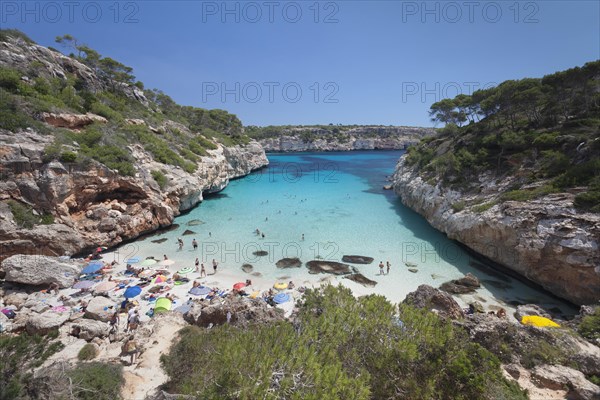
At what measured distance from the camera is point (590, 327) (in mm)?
9000

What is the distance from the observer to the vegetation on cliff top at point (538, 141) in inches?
620

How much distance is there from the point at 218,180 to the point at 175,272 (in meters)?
23.1

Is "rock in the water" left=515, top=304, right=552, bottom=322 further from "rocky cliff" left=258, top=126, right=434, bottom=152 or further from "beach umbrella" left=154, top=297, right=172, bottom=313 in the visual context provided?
"rocky cliff" left=258, top=126, right=434, bottom=152

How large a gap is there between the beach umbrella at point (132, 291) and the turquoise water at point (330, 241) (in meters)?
3.90

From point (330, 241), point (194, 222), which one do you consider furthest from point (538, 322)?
point (194, 222)

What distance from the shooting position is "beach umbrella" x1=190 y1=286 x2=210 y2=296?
13688 millimetres

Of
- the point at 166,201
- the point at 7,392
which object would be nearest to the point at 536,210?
the point at 7,392

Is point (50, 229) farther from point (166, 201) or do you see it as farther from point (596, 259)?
point (596, 259)

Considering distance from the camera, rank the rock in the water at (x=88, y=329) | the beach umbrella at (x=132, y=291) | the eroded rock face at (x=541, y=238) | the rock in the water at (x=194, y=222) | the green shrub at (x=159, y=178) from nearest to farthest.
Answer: the rock in the water at (x=88, y=329), the eroded rock face at (x=541, y=238), the beach umbrella at (x=132, y=291), the green shrub at (x=159, y=178), the rock in the water at (x=194, y=222)

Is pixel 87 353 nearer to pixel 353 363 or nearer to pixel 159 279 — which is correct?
pixel 159 279

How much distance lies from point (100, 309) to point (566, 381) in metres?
16.5

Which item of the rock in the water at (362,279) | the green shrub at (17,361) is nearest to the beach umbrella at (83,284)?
the green shrub at (17,361)

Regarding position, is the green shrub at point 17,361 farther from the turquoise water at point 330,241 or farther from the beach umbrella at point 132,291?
the turquoise water at point 330,241

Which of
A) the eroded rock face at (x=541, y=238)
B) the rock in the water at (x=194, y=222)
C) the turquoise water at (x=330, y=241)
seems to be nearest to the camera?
the eroded rock face at (x=541, y=238)
